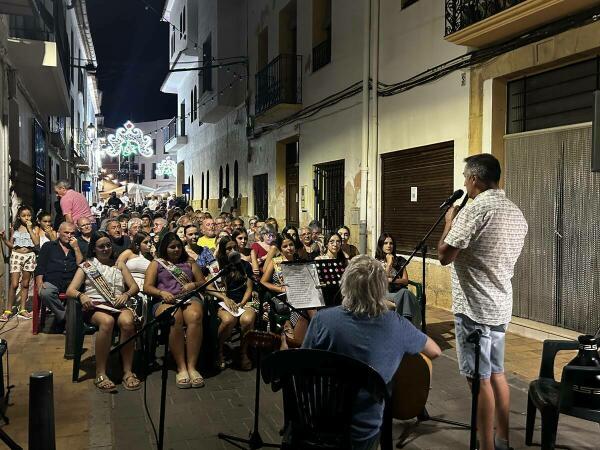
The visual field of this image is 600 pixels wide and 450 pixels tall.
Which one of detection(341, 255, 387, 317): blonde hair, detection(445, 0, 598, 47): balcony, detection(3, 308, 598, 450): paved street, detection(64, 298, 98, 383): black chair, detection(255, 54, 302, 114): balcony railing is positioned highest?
detection(255, 54, 302, 114): balcony railing

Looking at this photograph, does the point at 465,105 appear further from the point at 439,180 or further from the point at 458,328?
the point at 458,328

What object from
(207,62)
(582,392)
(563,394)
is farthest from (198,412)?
(207,62)

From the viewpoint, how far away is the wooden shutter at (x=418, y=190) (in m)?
9.02

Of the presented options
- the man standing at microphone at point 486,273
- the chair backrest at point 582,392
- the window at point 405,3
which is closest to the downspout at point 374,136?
the window at point 405,3

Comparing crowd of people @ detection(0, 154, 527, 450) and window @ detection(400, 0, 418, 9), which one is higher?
Answer: window @ detection(400, 0, 418, 9)

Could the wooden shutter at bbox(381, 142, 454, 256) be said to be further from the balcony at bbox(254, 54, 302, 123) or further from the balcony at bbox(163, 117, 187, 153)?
the balcony at bbox(163, 117, 187, 153)

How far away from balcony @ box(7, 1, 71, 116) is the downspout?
581 cm

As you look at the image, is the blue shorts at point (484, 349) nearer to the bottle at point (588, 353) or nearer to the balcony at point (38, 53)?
the bottle at point (588, 353)

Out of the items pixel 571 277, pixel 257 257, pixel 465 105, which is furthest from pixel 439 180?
pixel 257 257

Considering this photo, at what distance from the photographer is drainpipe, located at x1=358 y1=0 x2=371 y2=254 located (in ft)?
34.8

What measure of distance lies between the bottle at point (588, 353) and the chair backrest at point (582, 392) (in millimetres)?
47

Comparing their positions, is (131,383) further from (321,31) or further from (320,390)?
(321,31)

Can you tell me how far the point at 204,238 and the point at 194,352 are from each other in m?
3.85

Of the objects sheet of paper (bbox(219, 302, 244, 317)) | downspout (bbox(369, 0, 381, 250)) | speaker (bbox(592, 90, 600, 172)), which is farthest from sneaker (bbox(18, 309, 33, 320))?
speaker (bbox(592, 90, 600, 172))
